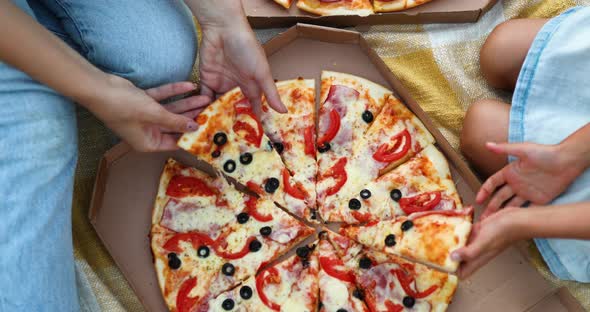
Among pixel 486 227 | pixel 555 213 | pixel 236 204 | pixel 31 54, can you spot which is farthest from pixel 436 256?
pixel 31 54

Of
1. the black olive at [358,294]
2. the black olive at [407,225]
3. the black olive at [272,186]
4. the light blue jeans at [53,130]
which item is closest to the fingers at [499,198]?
the black olive at [407,225]

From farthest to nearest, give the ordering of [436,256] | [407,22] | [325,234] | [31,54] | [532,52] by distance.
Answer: [407,22] < [325,234] < [532,52] < [436,256] < [31,54]

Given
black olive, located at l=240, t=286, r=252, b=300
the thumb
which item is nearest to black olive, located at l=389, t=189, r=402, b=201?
black olive, located at l=240, t=286, r=252, b=300

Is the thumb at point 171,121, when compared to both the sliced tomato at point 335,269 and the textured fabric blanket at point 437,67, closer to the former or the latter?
the textured fabric blanket at point 437,67

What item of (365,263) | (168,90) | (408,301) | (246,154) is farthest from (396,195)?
(168,90)

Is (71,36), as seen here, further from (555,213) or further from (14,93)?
(555,213)

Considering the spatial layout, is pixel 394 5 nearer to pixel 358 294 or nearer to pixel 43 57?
pixel 358 294
